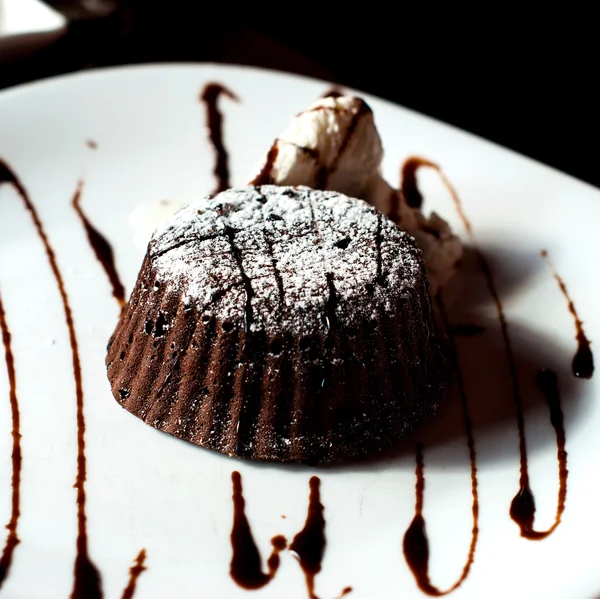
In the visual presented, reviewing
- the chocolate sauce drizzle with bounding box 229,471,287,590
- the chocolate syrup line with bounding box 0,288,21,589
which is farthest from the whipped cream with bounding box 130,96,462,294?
the chocolate sauce drizzle with bounding box 229,471,287,590

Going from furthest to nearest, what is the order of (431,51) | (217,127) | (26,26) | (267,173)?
(431,51) → (26,26) → (217,127) → (267,173)

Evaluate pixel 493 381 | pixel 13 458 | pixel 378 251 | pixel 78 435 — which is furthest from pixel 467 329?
pixel 13 458

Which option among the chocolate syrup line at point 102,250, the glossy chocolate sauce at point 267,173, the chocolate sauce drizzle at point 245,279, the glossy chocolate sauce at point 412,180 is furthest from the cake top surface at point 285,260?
the glossy chocolate sauce at point 412,180

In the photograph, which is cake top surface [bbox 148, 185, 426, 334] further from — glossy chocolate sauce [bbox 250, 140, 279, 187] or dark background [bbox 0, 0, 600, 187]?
dark background [bbox 0, 0, 600, 187]

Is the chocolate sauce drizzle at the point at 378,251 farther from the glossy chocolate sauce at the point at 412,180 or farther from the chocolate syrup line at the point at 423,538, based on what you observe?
the glossy chocolate sauce at the point at 412,180

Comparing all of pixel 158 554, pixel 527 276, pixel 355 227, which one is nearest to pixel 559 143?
pixel 527 276

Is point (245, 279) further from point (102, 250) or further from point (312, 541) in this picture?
point (102, 250)
